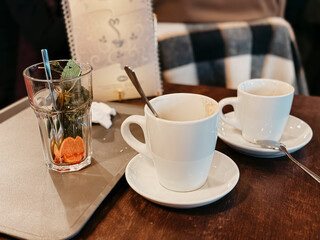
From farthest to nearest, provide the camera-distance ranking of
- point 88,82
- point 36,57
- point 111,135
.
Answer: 1. point 36,57
2. point 111,135
3. point 88,82

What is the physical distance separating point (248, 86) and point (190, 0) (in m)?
0.83

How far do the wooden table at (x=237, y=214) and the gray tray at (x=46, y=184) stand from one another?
0.7 inches

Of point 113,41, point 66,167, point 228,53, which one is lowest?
point 228,53

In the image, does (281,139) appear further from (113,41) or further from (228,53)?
(228,53)

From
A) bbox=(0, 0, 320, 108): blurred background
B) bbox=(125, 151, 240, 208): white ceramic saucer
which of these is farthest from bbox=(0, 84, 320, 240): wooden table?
bbox=(0, 0, 320, 108): blurred background

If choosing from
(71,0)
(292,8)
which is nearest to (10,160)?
(71,0)

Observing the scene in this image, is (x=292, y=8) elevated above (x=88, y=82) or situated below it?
below

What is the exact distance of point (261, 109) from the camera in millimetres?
525

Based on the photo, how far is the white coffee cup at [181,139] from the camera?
39 centimetres

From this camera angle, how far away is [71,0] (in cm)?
69

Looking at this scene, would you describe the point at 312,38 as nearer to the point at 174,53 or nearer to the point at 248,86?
the point at 174,53

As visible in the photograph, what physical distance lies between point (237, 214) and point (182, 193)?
0.25ft

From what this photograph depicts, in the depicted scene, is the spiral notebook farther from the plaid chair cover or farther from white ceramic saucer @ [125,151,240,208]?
the plaid chair cover

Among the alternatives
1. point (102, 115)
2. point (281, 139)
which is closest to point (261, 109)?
point (281, 139)
